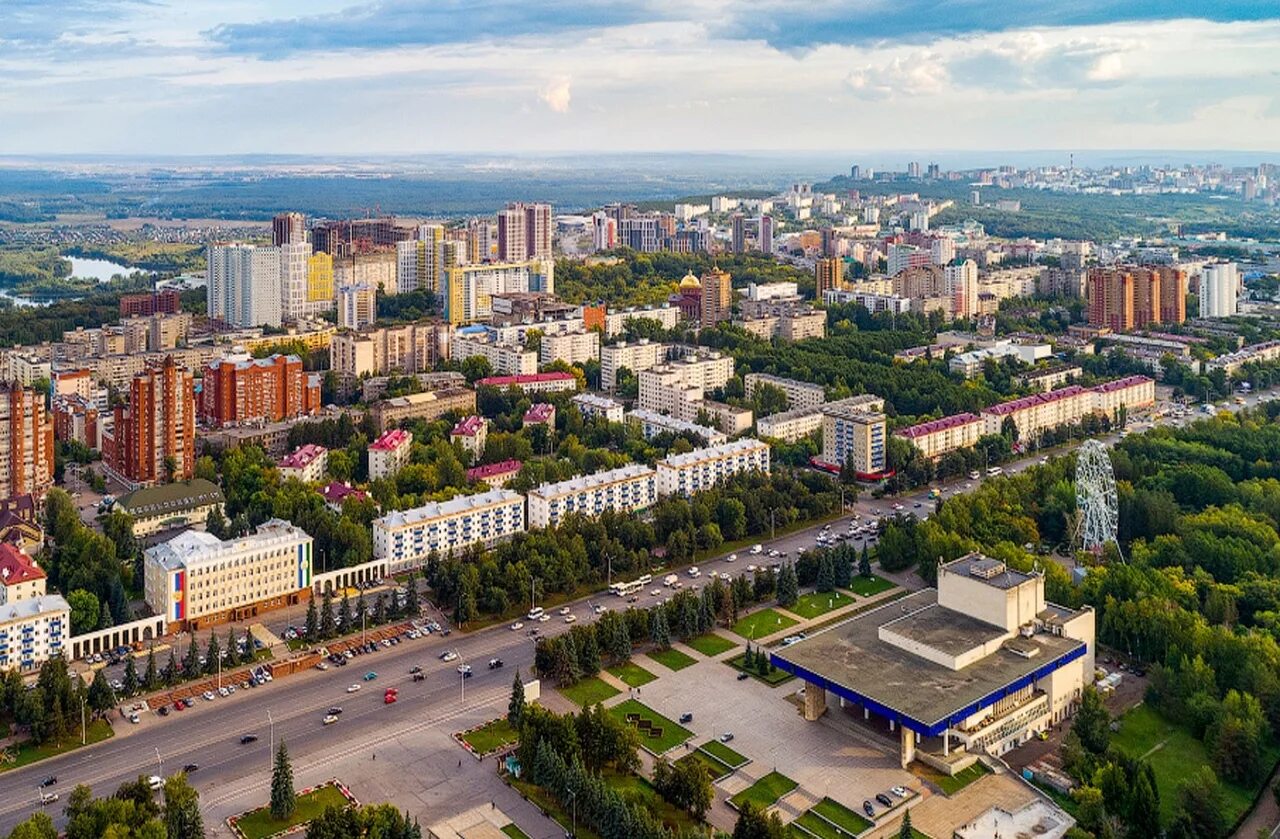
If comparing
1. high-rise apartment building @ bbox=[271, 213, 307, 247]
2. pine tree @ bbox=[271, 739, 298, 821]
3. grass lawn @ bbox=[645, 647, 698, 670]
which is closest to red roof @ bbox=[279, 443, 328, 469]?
grass lawn @ bbox=[645, 647, 698, 670]

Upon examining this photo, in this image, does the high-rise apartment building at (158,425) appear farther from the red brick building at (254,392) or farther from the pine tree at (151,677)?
the pine tree at (151,677)

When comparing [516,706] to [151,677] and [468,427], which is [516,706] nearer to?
[151,677]

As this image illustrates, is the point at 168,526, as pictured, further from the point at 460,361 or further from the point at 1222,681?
the point at 1222,681

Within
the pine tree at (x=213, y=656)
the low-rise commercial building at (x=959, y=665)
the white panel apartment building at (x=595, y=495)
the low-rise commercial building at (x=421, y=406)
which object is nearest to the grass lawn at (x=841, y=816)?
the low-rise commercial building at (x=959, y=665)

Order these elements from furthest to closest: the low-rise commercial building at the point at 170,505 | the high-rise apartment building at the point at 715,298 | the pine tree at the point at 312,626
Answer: the high-rise apartment building at the point at 715,298 → the low-rise commercial building at the point at 170,505 → the pine tree at the point at 312,626

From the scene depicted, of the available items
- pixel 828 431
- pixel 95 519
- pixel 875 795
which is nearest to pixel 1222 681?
pixel 875 795

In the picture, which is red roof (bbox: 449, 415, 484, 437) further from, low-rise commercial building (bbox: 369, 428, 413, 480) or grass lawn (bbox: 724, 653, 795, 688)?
grass lawn (bbox: 724, 653, 795, 688)

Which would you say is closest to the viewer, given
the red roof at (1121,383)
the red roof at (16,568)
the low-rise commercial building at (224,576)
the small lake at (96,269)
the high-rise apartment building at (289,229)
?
the red roof at (16,568)
